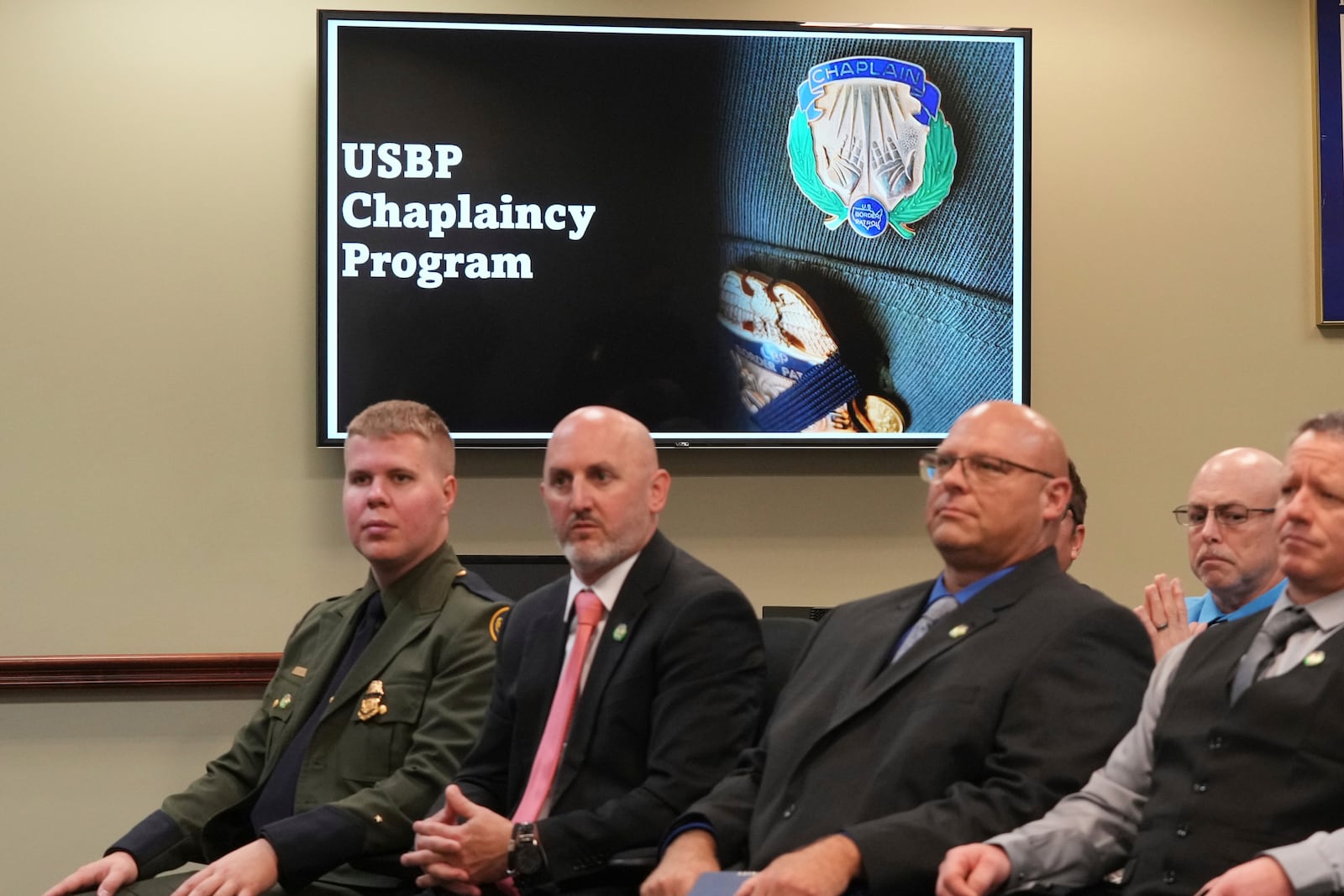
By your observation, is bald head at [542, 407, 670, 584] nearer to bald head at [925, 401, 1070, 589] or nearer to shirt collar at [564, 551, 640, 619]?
shirt collar at [564, 551, 640, 619]

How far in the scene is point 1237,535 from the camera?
11.5 ft

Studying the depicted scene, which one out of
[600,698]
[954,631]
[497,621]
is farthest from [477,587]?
[954,631]

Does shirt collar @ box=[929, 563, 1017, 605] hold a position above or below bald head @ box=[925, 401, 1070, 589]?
below

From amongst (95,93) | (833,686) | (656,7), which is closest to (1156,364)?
(656,7)

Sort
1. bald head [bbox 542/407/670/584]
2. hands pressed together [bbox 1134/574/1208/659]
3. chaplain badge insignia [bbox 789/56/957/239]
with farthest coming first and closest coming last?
chaplain badge insignia [bbox 789/56/957/239] < hands pressed together [bbox 1134/574/1208/659] < bald head [bbox 542/407/670/584]

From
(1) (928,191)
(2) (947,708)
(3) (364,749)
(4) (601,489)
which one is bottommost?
(3) (364,749)

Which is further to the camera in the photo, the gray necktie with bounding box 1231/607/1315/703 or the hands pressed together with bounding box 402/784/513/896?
the hands pressed together with bounding box 402/784/513/896

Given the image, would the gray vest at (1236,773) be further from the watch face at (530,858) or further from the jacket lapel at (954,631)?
the watch face at (530,858)

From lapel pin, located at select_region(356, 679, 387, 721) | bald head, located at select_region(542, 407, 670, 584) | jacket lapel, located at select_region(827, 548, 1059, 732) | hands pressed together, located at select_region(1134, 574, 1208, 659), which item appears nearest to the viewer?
jacket lapel, located at select_region(827, 548, 1059, 732)

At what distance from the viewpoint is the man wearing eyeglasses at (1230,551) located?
136 inches

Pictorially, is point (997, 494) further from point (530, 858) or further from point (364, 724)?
point (364, 724)

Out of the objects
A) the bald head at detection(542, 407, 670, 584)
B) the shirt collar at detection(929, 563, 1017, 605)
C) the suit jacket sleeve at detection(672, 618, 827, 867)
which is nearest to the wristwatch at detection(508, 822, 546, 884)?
the suit jacket sleeve at detection(672, 618, 827, 867)

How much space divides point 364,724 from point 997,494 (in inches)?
50.6

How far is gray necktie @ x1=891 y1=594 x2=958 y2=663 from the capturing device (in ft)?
8.38
